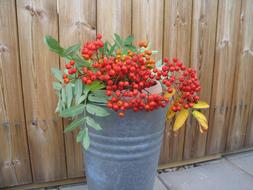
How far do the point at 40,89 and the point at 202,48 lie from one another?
108cm

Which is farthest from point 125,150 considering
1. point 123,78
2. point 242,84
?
point 242,84

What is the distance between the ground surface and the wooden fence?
0.31ft

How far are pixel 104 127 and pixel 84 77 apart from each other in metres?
0.23

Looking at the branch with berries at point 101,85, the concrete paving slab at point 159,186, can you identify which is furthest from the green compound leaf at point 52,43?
the concrete paving slab at point 159,186

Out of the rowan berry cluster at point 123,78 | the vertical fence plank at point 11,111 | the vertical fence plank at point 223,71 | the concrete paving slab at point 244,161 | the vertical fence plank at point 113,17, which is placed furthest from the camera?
the concrete paving slab at point 244,161

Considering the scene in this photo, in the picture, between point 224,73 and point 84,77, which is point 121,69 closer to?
point 84,77

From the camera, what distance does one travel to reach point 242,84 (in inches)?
75.9

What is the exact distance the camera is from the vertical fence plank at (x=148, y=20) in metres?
1.50

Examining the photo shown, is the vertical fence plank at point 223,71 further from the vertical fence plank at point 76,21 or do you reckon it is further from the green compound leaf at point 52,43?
the green compound leaf at point 52,43

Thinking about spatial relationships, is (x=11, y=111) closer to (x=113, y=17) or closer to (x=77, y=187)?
(x=77, y=187)

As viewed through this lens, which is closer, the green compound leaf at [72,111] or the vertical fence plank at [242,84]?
the green compound leaf at [72,111]

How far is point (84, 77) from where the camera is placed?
3.23 ft

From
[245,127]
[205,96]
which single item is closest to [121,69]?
[205,96]

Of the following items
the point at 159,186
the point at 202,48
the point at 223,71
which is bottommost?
the point at 159,186
